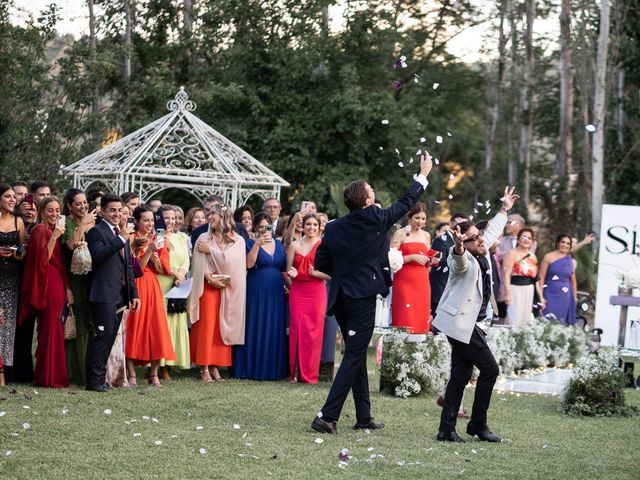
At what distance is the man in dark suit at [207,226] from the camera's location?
1258cm

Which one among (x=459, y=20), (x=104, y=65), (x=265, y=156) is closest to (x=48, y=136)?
(x=104, y=65)

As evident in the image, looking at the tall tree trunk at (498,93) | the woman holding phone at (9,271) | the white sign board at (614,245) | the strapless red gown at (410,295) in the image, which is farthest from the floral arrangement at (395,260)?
the tall tree trunk at (498,93)

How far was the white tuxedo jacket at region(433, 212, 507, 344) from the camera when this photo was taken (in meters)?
8.54

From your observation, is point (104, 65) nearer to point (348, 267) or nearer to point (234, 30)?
point (234, 30)

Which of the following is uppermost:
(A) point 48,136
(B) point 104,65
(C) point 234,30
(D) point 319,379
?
(C) point 234,30

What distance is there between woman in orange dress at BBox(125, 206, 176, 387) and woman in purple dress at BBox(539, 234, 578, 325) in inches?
278

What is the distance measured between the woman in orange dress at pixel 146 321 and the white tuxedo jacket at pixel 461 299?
3.83 meters

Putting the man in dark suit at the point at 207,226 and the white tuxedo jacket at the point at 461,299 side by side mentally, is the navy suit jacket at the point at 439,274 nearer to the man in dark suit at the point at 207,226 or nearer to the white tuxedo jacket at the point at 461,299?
the man in dark suit at the point at 207,226

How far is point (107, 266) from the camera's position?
424 inches

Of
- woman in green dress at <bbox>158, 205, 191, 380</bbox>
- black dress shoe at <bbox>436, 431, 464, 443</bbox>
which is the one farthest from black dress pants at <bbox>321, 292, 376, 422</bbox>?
woman in green dress at <bbox>158, 205, 191, 380</bbox>

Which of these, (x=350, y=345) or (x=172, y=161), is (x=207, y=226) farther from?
(x=172, y=161)

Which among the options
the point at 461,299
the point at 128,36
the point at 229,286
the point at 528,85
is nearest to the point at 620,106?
the point at 528,85

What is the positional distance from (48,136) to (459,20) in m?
18.3

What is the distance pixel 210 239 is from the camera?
12.5 metres
